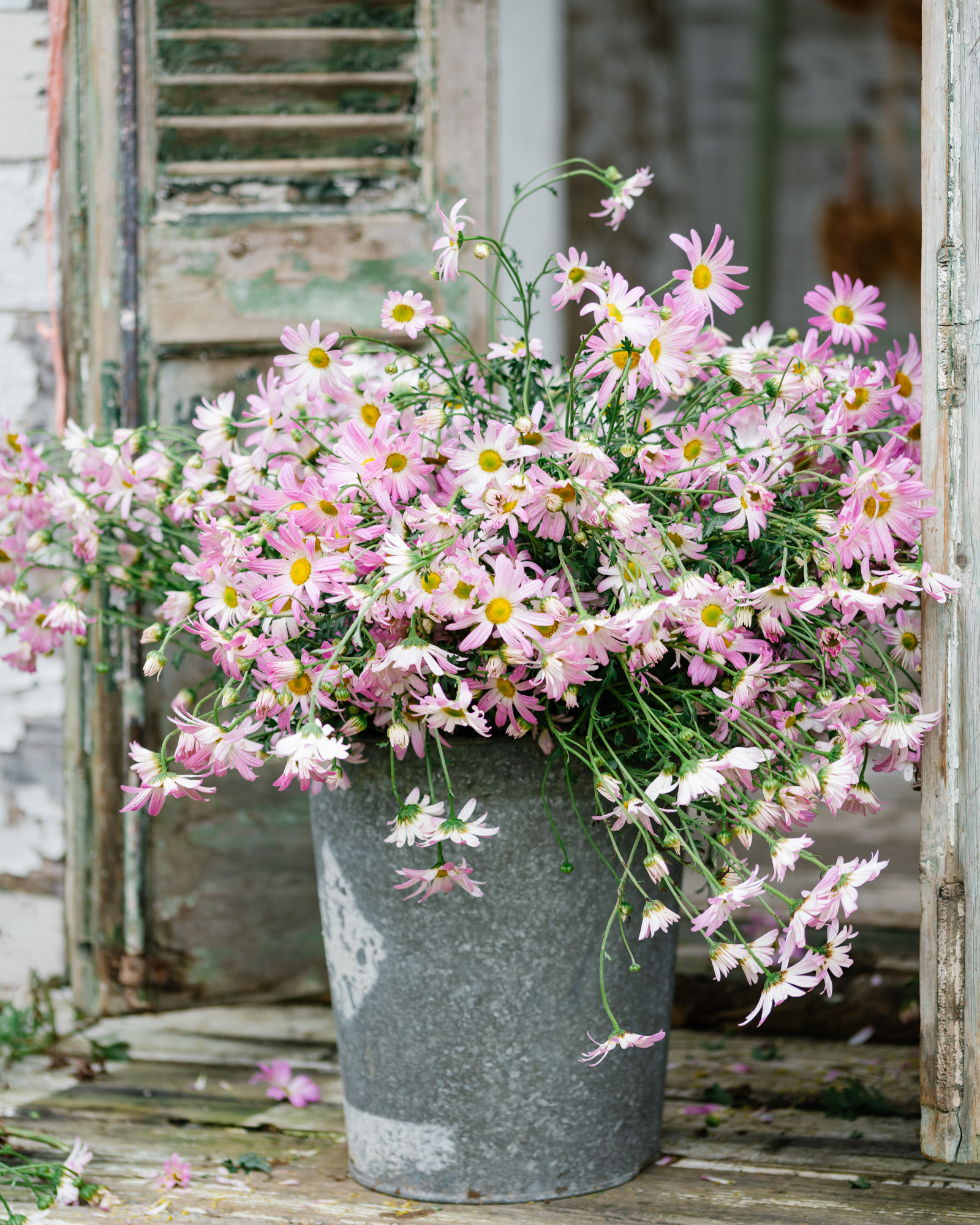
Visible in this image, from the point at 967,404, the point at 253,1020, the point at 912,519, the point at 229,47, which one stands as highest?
the point at 229,47

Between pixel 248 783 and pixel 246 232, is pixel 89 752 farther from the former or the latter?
pixel 246 232

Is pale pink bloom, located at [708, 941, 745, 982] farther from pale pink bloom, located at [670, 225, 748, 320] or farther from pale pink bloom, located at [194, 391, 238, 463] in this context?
pale pink bloom, located at [194, 391, 238, 463]

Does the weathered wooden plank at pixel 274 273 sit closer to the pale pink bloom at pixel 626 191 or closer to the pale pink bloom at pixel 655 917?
the pale pink bloom at pixel 626 191

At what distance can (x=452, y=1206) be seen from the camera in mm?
1457

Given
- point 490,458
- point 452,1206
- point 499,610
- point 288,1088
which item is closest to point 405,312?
point 490,458

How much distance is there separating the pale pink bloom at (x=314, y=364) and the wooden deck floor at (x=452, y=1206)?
886 mm

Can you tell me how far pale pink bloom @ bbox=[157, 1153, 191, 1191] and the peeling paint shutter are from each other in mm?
528

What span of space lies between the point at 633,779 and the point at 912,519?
0.40 metres

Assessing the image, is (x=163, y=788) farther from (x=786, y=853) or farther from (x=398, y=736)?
(x=786, y=853)

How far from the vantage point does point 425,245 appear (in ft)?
6.73

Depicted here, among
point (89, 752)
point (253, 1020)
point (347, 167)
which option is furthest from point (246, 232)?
point (253, 1020)

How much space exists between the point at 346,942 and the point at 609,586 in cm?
55

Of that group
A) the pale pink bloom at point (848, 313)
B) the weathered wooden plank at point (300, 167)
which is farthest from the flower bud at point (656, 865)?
the weathered wooden plank at point (300, 167)

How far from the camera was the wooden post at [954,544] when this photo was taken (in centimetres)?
137
